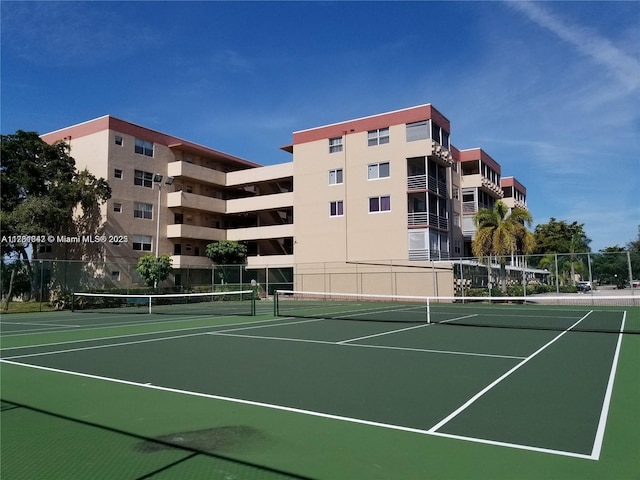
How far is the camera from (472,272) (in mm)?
37656

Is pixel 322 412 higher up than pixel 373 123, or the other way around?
pixel 373 123

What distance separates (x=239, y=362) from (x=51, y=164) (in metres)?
35.7

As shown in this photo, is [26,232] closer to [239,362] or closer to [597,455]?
[239,362]

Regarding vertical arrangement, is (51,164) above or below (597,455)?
above

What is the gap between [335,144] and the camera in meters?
44.8

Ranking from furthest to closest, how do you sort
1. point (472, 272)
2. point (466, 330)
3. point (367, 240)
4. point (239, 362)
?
point (367, 240) → point (472, 272) → point (466, 330) → point (239, 362)

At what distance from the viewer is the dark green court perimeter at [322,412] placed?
4.66 m

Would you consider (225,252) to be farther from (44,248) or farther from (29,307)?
(29,307)

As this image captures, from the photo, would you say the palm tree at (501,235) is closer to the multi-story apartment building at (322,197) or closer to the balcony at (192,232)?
the multi-story apartment building at (322,197)

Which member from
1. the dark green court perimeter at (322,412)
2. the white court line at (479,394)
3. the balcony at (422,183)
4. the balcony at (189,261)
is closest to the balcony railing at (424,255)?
the balcony at (422,183)

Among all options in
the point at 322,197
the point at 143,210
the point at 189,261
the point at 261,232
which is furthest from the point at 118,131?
the point at 322,197

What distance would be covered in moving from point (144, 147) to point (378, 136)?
69.1 ft

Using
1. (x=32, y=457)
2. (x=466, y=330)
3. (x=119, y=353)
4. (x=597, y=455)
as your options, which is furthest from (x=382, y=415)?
(x=466, y=330)

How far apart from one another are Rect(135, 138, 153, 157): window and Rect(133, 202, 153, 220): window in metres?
4.63
